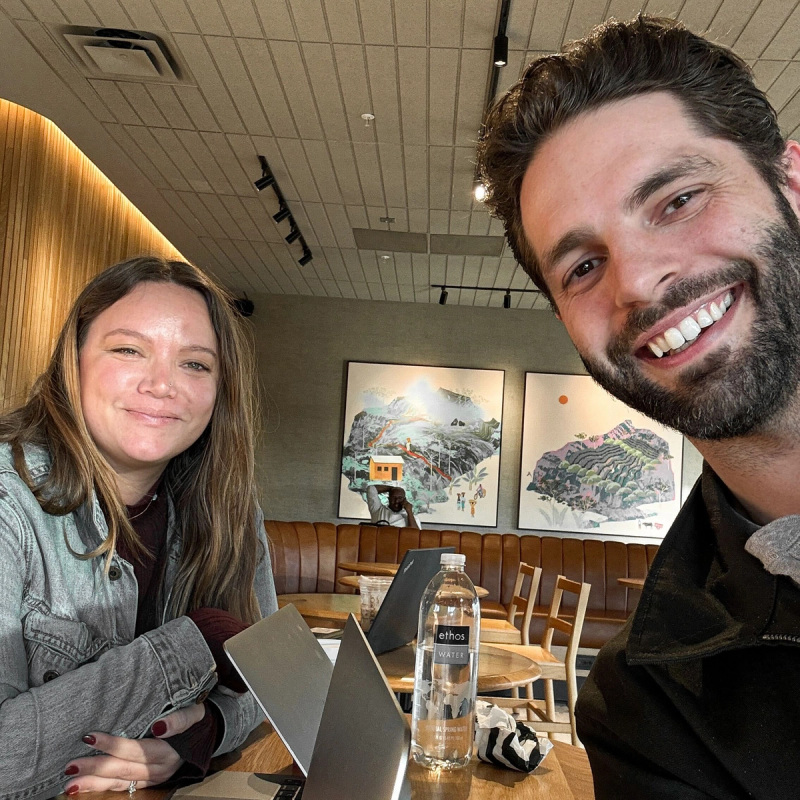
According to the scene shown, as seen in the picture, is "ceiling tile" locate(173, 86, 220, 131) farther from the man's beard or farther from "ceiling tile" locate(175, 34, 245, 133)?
the man's beard

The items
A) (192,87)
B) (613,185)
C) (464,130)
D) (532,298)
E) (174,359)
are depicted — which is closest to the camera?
(613,185)

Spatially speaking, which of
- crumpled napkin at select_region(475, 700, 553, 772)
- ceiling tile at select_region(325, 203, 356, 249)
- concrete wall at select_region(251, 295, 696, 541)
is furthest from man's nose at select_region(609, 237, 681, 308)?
concrete wall at select_region(251, 295, 696, 541)

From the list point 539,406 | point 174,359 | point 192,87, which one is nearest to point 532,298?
point 539,406

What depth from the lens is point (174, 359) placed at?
1382mm

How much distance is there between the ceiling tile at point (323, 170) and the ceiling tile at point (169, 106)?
0.77m

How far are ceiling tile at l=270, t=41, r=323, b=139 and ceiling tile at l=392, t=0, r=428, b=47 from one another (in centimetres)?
58

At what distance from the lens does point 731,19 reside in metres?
3.55

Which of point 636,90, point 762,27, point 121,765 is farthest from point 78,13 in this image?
point 121,765

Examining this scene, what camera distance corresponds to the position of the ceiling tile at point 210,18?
3564mm

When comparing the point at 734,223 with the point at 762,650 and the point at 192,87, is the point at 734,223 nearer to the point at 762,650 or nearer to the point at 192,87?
the point at 762,650

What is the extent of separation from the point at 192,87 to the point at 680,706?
14.3 feet

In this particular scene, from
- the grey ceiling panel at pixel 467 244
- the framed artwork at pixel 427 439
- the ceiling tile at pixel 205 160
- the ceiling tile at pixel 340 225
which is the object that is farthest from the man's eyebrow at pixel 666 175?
the framed artwork at pixel 427 439

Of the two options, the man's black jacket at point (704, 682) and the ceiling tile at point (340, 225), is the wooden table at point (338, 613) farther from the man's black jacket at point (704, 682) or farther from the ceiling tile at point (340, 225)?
the ceiling tile at point (340, 225)

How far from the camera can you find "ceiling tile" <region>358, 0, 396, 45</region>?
3.46 m
